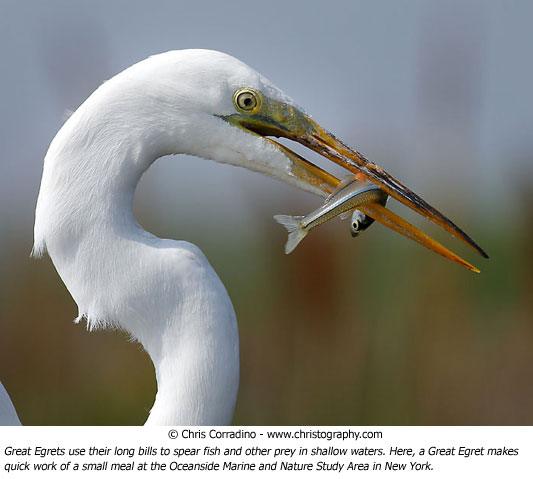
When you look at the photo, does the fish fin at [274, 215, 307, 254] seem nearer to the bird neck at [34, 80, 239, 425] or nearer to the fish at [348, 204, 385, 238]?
the fish at [348, 204, 385, 238]

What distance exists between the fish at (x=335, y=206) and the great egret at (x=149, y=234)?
0.74 feet

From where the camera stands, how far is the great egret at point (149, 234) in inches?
71.1

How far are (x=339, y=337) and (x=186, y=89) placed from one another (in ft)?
7.95

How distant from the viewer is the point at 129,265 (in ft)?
5.92

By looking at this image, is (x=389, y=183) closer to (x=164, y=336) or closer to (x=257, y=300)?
(x=164, y=336)

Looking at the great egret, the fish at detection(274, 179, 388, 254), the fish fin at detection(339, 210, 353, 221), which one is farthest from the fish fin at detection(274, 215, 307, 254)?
the great egret

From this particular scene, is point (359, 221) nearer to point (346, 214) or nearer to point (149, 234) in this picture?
point (346, 214)

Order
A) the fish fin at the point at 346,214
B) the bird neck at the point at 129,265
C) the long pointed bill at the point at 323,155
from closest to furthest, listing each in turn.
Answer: the bird neck at the point at 129,265
the long pointed bill at the point at 323,155
the fish fin at the point at 346,214

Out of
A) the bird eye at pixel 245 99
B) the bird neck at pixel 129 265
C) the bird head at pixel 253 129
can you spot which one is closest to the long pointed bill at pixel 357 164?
the bird head at pixel 253 129

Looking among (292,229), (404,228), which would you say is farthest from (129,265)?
(404,228)

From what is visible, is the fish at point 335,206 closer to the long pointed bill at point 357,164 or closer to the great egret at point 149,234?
the long pointed bill at point 357,164

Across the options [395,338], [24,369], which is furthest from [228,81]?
[24,369]

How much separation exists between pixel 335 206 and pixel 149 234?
15.9 inches

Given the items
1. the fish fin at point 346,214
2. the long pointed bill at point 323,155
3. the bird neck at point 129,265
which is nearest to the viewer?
the bird neck at point 129,265
